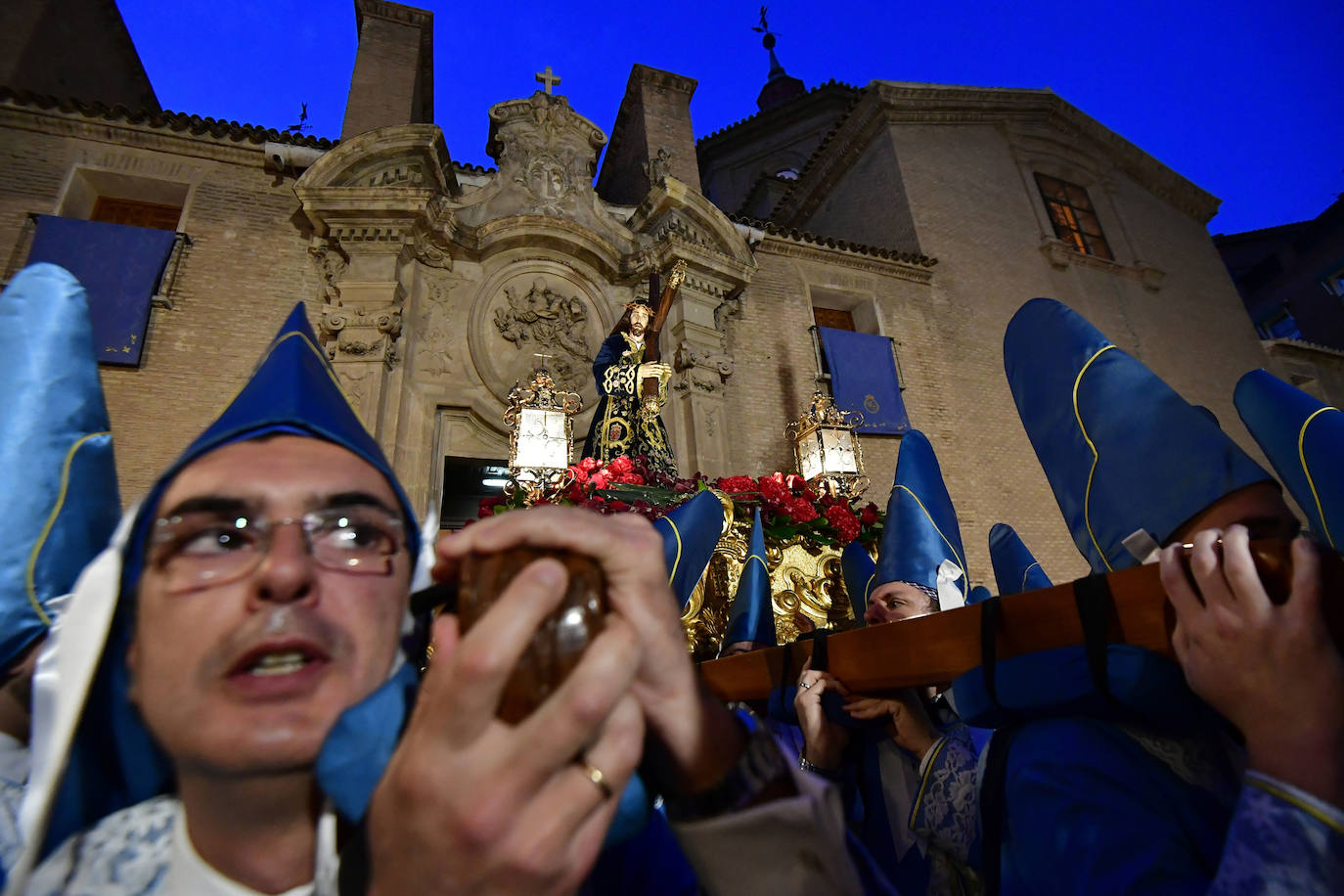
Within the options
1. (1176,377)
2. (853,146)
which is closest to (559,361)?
(853,146)

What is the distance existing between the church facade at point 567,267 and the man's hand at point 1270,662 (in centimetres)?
669

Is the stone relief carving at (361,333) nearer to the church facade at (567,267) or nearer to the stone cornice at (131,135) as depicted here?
the church facade at (567,267)

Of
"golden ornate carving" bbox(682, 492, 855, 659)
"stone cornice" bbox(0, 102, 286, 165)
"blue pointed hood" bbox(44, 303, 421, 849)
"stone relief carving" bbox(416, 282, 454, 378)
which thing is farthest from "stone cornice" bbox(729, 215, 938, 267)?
"blue pointed hood" bbox(44, 303, 421, 849)

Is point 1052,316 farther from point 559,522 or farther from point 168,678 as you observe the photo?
point 168,678

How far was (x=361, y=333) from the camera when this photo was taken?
22.2 ft

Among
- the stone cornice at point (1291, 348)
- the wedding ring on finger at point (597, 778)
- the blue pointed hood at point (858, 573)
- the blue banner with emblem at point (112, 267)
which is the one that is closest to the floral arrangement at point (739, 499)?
the blue pointed hood at point (858, 573)

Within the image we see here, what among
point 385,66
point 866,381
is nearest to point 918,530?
point 866,381

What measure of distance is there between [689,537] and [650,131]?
10.1 meters

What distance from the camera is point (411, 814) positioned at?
50 cm

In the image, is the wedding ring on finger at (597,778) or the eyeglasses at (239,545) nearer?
the wedding ring on finger at (597,778)

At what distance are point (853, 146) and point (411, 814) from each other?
1508cm

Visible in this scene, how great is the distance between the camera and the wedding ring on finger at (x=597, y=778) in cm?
53

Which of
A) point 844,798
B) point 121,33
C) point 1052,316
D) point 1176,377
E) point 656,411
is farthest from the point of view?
point 1176,377

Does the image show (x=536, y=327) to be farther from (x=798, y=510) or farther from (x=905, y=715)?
(x=905, y=715)
